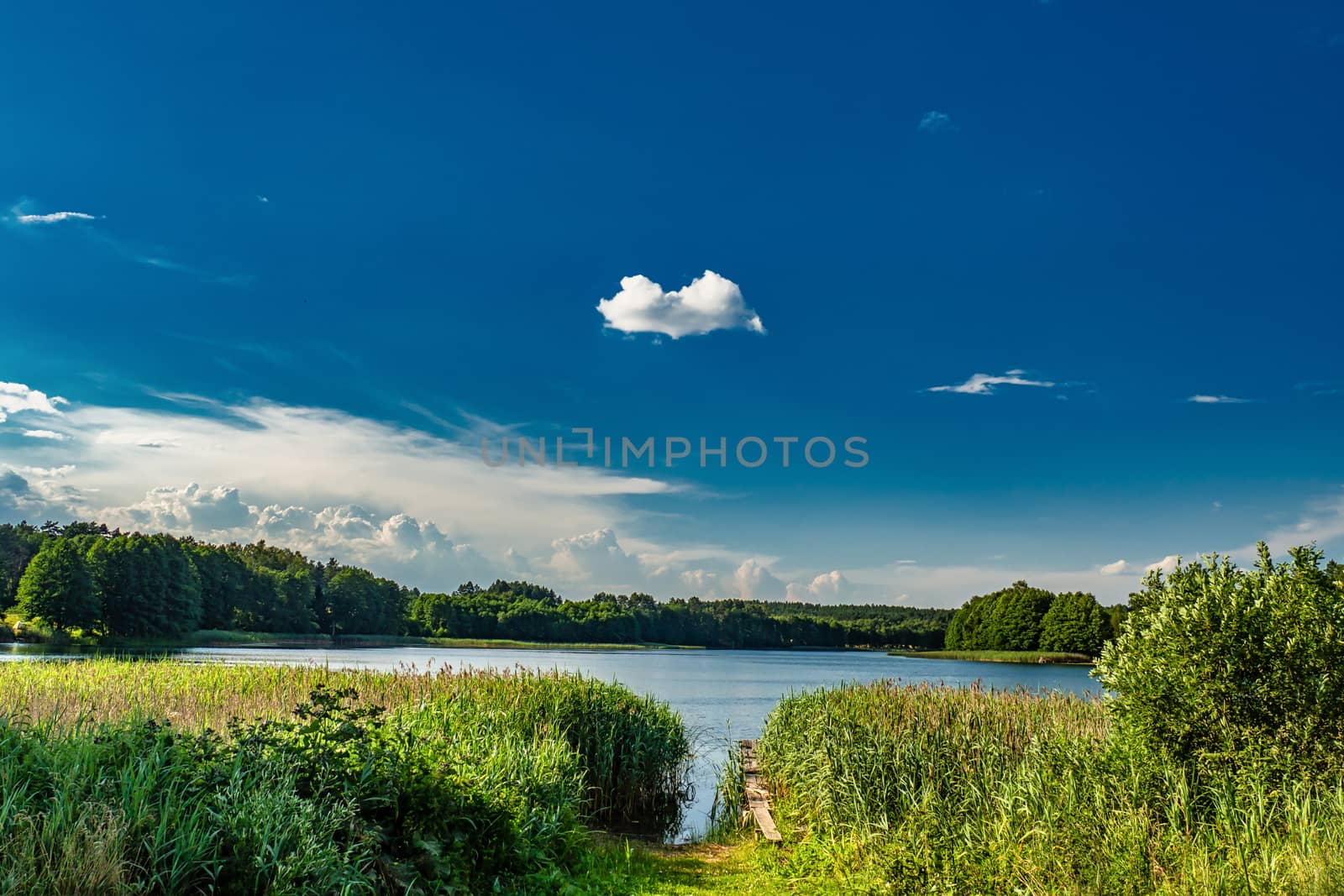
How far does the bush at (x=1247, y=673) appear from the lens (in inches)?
337

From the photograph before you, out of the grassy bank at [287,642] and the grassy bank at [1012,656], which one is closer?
the grassy bank at [287,642]

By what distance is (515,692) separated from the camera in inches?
664

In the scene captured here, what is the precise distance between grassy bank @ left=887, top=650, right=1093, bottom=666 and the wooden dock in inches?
2825

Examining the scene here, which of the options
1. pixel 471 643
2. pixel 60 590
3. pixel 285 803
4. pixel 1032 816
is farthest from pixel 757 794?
pixel 471 643

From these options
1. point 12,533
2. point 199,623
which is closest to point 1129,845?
point 199,623

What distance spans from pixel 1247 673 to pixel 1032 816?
2518 mm

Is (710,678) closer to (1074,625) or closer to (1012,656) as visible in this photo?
(1074,625)

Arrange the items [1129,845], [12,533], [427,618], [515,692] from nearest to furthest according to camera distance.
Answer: [1129,845], [515,692], [12,533], [427,618]

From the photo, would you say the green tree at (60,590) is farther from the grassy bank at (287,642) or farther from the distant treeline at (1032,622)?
the distant treeline at (1032,622)

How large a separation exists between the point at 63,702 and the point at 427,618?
10345cm

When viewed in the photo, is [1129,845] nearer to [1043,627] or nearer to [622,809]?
[622,809]

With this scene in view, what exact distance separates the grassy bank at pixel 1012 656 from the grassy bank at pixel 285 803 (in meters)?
81.4

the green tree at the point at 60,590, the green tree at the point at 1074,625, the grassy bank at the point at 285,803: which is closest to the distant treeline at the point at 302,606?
the green tree at the point at 60,590

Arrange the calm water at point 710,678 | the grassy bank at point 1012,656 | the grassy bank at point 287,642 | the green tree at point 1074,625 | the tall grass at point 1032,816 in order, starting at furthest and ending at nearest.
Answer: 1. the grassy bank at point 1012,656
2. the green tree at point 1074,625
3. the grassy bank at point 287,642
4. the calm water at point 710,678
5. the tall grass at point 1032,816
